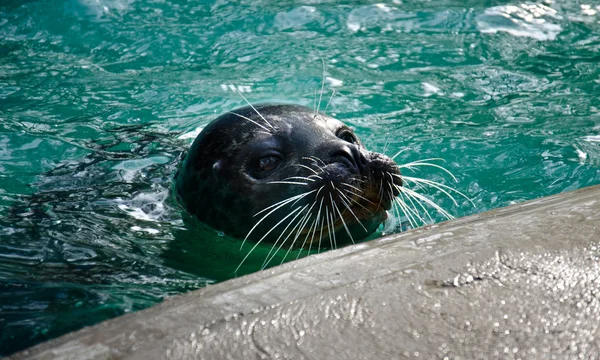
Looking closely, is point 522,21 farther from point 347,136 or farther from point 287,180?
point 287,180

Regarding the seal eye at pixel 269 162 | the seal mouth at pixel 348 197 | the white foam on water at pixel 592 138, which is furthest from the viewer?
the white foam on water at pixel 592 138

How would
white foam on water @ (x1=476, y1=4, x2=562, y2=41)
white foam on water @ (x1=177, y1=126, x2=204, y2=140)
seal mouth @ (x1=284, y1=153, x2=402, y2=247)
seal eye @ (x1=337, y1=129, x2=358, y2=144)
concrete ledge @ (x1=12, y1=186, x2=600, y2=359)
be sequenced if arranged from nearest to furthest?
concrete ledge @ (x1=12, y1=186, x2=600, y2=359) < seal mouth @ (x1=284, y1=153, x2=402, y2=247) < seal eye @ (x1=337, y1=129, x2=358, y2=144) < white foam on water @ (x1=177, y1=126, x2=204, y2=140) < white foam on water @ (x1=476, y1=4, x2=562, y2=41)

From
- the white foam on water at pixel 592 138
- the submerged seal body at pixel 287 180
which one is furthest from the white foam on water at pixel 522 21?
the submerged seal body at pixel 287 180

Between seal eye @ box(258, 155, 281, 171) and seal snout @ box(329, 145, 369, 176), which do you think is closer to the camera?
seal snout @ box(329, 145, 369, 176)

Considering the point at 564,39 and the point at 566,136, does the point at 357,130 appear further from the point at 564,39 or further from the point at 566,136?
the point at 564,39

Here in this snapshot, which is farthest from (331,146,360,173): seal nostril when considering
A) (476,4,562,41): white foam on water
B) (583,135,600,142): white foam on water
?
(476,4,562,41): white foam on water

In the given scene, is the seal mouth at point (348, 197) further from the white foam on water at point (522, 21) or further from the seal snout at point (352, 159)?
the white foam on water at point (522, 21)

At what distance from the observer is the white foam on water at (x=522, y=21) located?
7535 millimetres

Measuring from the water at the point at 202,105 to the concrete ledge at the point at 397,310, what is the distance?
586 mm

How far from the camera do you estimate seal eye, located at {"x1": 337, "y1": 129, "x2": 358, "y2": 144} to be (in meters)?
3.99

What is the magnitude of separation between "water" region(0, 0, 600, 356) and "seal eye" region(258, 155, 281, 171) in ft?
1.37

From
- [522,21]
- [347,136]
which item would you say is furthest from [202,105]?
[522,21]

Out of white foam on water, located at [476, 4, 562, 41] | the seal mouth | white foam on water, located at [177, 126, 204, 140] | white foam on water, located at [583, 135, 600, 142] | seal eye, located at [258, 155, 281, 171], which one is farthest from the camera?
white foam on water, located at [476, 4, 562, 41]

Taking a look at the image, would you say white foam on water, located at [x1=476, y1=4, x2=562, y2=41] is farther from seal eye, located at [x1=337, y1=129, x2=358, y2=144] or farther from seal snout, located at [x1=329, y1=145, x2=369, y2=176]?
seal snout, located at [x1=329, y1=145, x2=369, y2=176]
